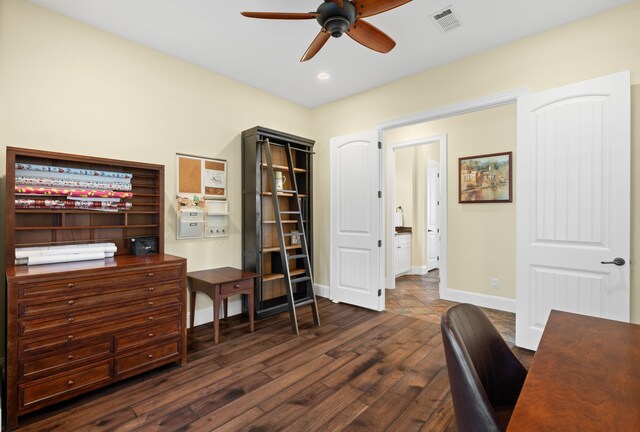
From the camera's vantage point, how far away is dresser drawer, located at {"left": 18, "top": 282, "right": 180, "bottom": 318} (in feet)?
6.26

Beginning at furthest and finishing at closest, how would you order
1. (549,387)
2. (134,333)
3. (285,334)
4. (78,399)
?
(285,334), (134,333), (78,399), (549,387)

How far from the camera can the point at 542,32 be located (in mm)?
2834

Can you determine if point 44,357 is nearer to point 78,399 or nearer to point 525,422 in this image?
point 78,399

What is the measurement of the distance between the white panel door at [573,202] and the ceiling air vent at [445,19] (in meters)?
0.94

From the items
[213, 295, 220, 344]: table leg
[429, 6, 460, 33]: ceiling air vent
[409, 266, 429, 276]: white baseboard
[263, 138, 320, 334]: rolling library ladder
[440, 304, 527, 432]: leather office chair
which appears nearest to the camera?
[440, 304, 527, 432]: leather office chair

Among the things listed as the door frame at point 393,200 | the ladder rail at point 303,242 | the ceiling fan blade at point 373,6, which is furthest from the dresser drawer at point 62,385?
the door frame at point 393,200

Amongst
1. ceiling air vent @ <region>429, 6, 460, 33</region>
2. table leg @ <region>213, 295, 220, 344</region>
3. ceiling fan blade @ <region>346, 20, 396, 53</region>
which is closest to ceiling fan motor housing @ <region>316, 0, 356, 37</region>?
ceiling fan blade @ <region>346, 20, 396, 53</region>

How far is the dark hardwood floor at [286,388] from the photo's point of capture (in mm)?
1910

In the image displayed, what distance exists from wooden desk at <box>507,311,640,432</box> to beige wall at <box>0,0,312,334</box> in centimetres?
327

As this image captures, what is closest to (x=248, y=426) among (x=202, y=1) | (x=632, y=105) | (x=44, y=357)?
(x=44, y=357)

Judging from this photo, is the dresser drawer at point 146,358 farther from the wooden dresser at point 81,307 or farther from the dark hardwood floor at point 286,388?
the dark hardwood floor at point 286,388

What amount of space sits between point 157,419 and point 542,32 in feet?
14.2

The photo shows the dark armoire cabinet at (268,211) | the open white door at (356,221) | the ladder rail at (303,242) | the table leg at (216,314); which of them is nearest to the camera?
Result: the table leg at (216,314)

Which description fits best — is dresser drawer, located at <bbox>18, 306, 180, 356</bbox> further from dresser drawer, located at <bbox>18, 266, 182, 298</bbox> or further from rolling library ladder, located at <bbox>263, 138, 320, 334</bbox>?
rolling library ladder, located at <bbox>263, 138, 320, 334</bbox>
